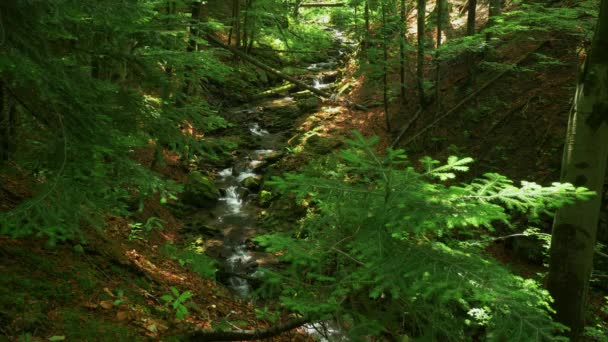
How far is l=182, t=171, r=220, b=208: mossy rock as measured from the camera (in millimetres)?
12500

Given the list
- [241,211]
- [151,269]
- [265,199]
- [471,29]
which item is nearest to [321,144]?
[265,199]

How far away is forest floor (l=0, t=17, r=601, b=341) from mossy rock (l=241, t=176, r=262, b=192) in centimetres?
109

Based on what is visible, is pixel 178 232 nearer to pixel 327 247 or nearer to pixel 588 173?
pixel 327 247

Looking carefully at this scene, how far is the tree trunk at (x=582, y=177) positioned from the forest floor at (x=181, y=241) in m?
3.33

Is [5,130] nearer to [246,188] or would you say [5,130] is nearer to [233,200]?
[233,200]

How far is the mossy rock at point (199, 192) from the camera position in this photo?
12.5m

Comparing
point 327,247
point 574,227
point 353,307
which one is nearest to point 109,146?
point 327,247

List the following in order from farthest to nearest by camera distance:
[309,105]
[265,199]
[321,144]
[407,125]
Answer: [309,105] → [321,144] → [407,125] → [265,199]

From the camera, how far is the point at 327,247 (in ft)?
10.1

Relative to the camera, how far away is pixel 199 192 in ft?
41.8

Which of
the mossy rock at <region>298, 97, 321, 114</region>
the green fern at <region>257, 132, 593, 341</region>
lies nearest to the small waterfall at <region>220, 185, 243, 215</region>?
the mossy rock at <region>298, 97, 321, 114</region>

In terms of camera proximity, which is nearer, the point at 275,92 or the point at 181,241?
the point at 181,241

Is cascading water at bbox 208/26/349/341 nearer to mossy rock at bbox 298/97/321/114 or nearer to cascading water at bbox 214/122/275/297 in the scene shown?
cascading water at bbox 214/122/275/297

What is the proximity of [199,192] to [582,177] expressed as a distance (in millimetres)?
10779
